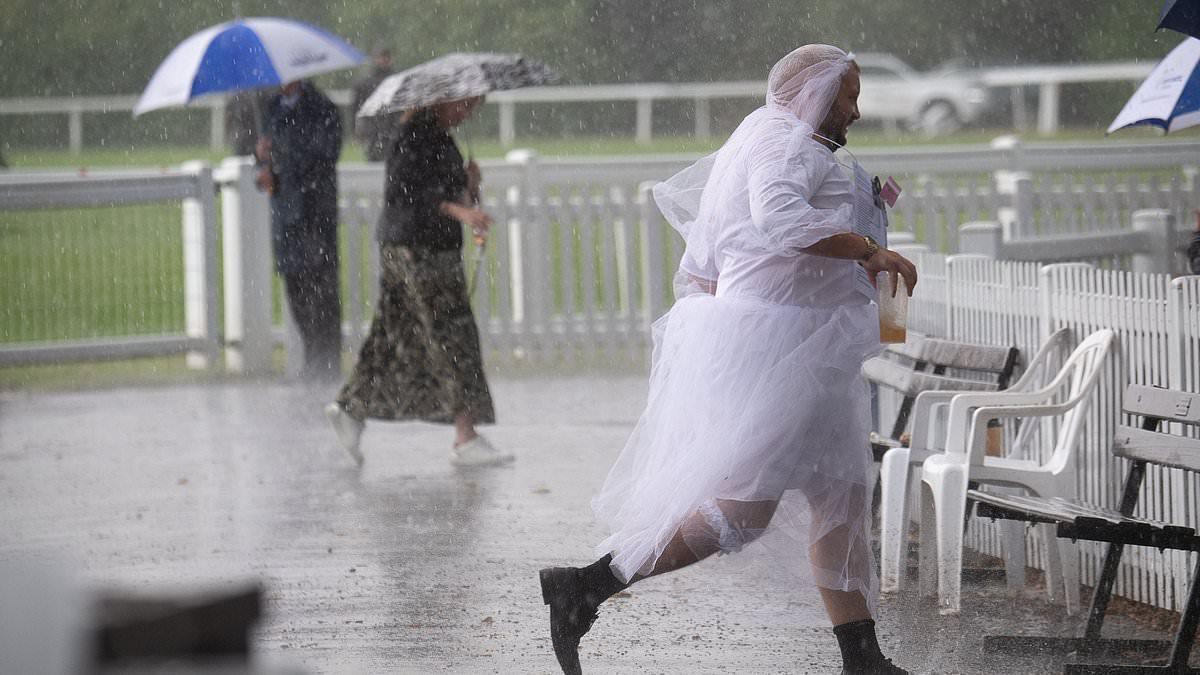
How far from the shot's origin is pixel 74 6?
27.7 meters

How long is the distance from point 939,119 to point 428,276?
30401mm

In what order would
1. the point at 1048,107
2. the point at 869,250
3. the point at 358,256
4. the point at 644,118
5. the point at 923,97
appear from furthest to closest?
the point at 923,97 → the point at 1048,107 → the point at 644,118 → the point at 358,256 → the point at 869,250

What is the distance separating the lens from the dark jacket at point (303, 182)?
40.0 ft

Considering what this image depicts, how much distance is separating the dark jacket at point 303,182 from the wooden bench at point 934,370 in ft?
18.6

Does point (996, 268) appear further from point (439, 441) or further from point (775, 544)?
point (439, 441)

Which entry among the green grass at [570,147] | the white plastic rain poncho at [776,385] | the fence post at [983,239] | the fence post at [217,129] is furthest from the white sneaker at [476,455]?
the fence post at [217,129]

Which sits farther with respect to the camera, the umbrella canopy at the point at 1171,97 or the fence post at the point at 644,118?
the fence post at the point at 644,118

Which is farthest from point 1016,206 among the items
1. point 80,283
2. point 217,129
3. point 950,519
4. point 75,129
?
point 217,129

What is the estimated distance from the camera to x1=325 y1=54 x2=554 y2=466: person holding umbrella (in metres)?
8.80

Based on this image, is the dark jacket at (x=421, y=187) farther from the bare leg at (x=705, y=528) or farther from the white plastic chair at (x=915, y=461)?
the bare leg at (x=705, y=528)

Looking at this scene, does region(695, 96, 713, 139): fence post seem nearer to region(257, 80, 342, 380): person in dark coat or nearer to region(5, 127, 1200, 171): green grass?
region(5, 127, 1200, 171): green grass

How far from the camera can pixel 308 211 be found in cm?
1223

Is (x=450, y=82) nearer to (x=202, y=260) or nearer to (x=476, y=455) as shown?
(x=476, y=455)

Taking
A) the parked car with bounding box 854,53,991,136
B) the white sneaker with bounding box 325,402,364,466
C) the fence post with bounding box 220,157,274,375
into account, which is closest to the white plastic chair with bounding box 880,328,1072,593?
the white sneaker with bounding box 325,402,364,466
